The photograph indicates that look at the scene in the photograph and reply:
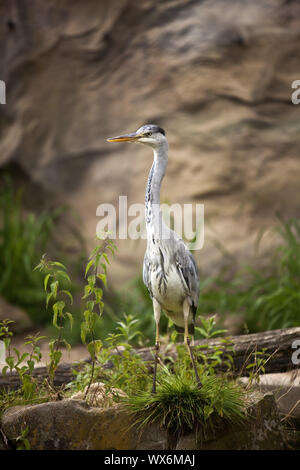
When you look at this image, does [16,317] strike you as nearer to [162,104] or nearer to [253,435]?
[162,104]

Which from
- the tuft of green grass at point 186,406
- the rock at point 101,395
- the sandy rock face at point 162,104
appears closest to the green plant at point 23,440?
the rock at point 101,395

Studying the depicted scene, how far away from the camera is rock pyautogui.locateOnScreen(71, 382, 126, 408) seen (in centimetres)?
253

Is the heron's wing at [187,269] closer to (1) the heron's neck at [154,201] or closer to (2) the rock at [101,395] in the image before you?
(1) the heron's neck at [154,201]

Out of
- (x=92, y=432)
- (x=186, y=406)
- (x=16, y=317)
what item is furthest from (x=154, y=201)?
(x=16, y=317)


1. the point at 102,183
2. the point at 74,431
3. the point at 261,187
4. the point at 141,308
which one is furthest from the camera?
the point at 102,183

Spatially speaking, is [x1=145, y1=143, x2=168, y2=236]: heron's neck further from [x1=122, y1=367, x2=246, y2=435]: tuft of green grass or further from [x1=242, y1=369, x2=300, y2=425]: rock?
[x1=242, y1=369, x2=300, y2=425]: rock

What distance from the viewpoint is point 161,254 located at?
266cm

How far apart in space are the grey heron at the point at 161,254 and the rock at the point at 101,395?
25 centimetres

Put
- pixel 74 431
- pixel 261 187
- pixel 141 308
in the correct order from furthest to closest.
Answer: pixel 261 187 < pixel 141 308 < pixel 74 431

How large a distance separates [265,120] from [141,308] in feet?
7.08

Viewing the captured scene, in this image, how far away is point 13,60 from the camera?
17.4ft

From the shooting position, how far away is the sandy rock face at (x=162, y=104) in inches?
199

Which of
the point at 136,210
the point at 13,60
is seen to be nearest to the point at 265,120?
the point at 136,210
